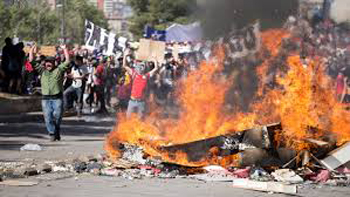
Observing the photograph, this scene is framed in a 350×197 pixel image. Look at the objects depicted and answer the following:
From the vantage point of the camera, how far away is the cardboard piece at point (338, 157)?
445 inches

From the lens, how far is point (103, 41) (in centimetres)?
3231

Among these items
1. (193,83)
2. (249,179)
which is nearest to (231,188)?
(249,179)

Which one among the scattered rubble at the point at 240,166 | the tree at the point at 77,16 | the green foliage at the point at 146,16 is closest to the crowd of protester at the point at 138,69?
the scattered rubble at the point at 240,166

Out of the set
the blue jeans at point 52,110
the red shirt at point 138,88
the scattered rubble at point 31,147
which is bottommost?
the scattered rubble at point 31,147

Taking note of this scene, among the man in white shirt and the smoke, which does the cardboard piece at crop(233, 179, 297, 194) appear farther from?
the man in white shirt

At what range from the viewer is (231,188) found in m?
9.91

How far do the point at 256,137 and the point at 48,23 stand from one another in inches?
2295

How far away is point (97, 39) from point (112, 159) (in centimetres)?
2127

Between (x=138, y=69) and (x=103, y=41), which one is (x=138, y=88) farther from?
(x=103, y=41)

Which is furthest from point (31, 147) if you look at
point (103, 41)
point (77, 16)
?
point (77, 16)

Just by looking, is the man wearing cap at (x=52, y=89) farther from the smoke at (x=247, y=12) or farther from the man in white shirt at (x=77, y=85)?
the man in white shirt at (x=77, y=85)

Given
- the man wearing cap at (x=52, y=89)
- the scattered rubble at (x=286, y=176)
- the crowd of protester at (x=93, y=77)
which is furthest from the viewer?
the crowd of protester at (x=93, y=77)

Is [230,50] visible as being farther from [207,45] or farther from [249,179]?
[249,179]

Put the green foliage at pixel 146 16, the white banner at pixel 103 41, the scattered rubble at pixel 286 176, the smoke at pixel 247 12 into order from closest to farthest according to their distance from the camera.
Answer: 1. the scattered rubble at pixel 286 176
2. the smoke at pixel 247 12
3. the white banner at pixel 103 41
4. the green foliage at pixel 146 16
